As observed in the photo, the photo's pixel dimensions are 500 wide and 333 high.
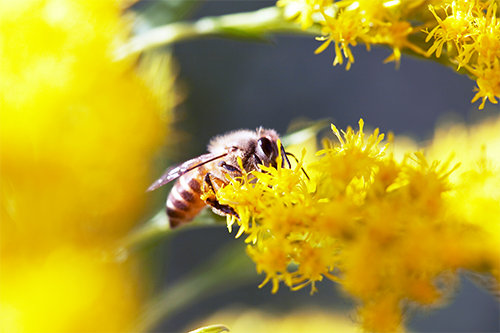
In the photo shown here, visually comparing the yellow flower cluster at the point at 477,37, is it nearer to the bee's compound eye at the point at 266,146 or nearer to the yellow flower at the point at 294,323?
the bee's compound eye at the point at 266,146

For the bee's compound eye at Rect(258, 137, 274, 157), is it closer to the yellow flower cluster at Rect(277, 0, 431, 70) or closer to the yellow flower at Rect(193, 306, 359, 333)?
the yellow flower cluster at Rect(277, 0, 431, 70)

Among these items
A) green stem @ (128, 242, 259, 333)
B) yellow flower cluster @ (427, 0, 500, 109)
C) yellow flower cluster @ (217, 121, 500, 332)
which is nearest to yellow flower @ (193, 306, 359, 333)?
green stem @ (128, 242, 259, 333)

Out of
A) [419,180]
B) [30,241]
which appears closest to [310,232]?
[419,180]

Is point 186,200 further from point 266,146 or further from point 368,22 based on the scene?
point 368,22

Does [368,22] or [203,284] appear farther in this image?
[203,284]

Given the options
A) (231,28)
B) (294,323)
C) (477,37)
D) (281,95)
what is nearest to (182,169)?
(231,28)

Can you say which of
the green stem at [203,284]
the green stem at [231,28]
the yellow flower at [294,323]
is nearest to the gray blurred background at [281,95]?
the yellow flower at [294,323]

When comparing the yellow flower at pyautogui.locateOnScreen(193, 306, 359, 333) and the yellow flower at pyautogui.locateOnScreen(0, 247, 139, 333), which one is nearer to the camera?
the yellow flower at pyautogui.locateOnScreen(0, 247, 139, 333)

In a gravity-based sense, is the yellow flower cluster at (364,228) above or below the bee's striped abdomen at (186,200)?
below
